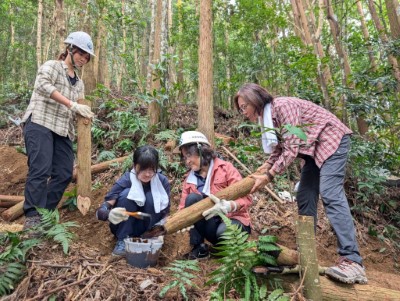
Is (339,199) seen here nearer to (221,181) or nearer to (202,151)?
(221,181)

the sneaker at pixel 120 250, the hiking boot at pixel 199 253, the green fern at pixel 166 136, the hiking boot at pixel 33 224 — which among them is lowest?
the hiking boot at pixel 199 253

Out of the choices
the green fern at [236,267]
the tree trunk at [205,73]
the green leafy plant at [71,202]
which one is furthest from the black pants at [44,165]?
the tree trunk at [205,73]

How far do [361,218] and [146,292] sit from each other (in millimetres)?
4021

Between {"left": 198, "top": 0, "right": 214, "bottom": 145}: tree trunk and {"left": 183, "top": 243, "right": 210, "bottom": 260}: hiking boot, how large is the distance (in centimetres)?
272

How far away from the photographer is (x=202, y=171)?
3.73m

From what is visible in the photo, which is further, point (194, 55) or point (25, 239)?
point (194, 55)

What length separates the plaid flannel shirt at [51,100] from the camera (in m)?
3.75

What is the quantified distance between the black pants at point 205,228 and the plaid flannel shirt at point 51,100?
1669mm

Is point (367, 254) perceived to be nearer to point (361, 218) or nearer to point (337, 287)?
point (361, 218)

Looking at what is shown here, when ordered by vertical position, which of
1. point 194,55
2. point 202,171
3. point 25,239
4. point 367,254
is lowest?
point 367,254

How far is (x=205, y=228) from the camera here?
3500 millimetres

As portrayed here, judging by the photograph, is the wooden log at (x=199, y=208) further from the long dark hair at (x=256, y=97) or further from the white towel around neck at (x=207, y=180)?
the long dark hair at (x=256, y=97)

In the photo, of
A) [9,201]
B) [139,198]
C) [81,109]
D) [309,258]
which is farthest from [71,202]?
[309,258]

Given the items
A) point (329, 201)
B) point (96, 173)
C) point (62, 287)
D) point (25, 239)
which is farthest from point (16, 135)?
point (329, 201)
